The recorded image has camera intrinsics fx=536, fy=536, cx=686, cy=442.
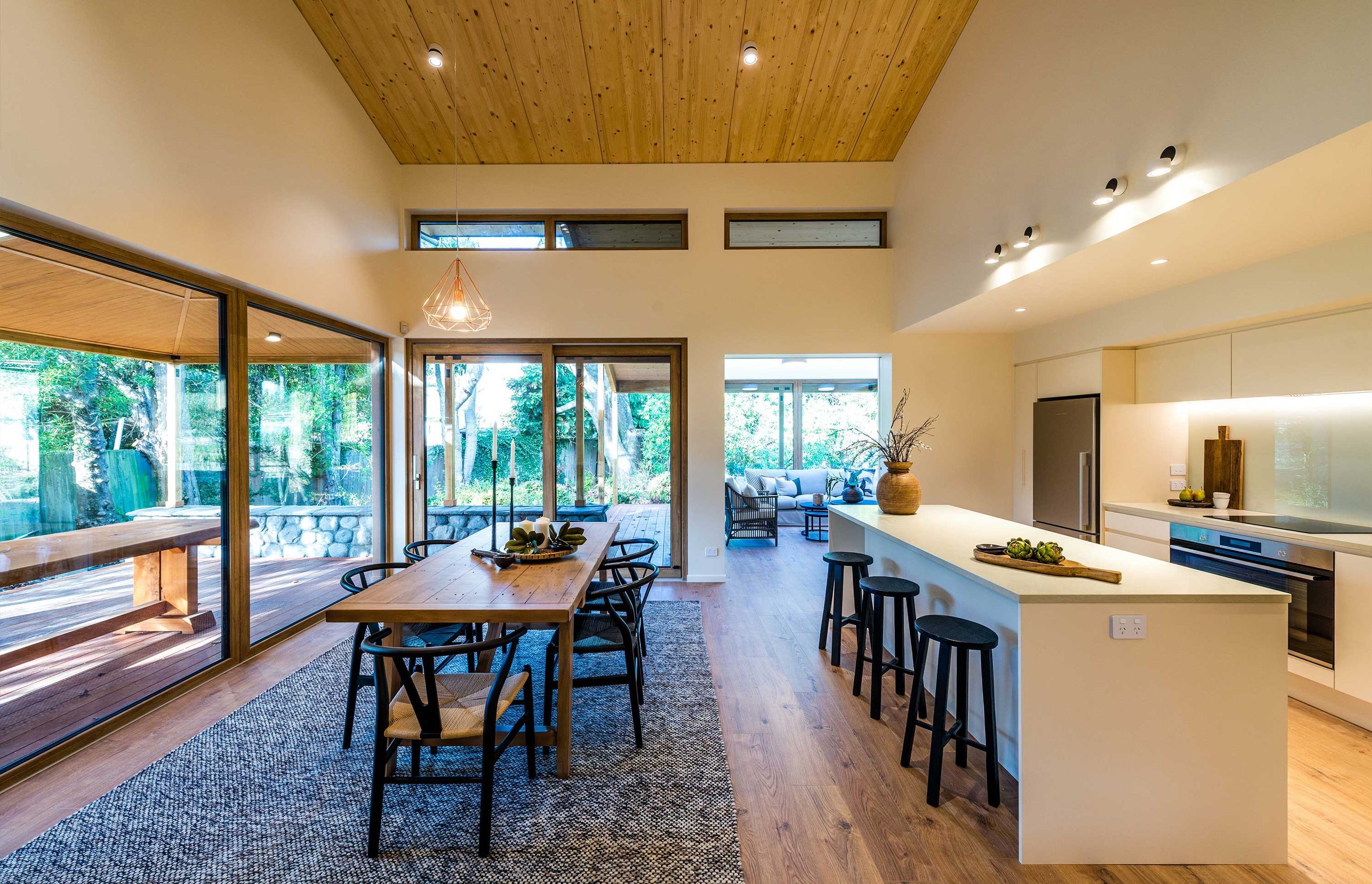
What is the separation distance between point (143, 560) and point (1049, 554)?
13.9 feet

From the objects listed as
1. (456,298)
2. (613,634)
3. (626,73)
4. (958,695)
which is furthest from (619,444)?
(958,695)

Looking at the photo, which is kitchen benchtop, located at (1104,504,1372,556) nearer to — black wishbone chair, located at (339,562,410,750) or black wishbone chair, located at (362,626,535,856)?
black wishbone chair, located at (362,626,535,856)

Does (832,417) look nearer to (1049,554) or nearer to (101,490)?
(1049,554)

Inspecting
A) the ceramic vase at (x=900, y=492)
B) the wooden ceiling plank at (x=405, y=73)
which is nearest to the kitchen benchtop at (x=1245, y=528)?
the ceramic vase at (x=900, y=492)

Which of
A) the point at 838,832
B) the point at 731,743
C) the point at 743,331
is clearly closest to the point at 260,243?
the point at 743,331

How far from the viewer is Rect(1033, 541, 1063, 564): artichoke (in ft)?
6.87

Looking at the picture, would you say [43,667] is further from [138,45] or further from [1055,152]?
[1055,152]

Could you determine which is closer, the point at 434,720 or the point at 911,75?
the point at 434,720

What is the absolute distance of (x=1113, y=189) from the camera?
2.39 m

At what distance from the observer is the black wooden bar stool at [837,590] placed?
128 inches

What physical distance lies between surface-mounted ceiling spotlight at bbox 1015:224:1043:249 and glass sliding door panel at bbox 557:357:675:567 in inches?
117

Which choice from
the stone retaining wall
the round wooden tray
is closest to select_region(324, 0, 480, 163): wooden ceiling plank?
the stone retaining wall

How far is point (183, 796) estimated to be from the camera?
2094 millimetres

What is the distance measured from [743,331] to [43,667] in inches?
186
